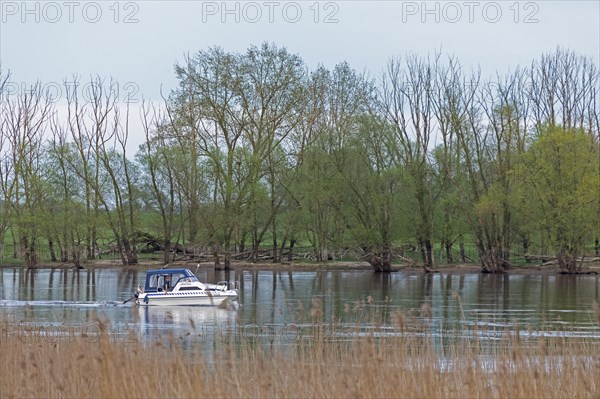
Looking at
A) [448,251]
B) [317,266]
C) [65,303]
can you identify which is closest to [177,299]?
[65,303]

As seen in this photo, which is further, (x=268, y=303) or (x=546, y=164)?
(x=546, y=164)

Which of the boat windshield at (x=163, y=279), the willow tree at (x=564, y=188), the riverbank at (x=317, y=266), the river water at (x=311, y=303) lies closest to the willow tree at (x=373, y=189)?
the riverbank at (x=317, y=266)

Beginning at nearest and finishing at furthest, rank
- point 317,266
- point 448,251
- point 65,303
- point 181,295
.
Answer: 1. point 65,303
2. point 181,295
3. point 317,266
4. point 448,251

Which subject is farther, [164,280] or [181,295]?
[164,280]

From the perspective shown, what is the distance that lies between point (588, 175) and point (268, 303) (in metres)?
32.4

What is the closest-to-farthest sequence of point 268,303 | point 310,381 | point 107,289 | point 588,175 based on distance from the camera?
point 310,381, point 268,303, point 107,289, point 588,175

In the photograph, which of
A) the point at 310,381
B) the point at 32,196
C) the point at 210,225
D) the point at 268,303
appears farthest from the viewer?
the point at 32,196

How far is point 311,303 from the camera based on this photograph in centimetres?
3186

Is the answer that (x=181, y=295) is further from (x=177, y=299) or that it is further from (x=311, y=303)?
(x=311, y=303)

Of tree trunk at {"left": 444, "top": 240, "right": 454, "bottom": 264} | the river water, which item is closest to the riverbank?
tree trunk at {"left": 444, "top": 240, "right": 454, "bottom": 264}

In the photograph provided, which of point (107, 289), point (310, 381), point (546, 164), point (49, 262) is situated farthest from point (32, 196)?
point (310, 381)

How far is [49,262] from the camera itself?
8181 centimetres

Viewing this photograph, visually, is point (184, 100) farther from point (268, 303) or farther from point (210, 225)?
point (268, 303)

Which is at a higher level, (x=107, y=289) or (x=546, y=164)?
(x=546, y=164)
